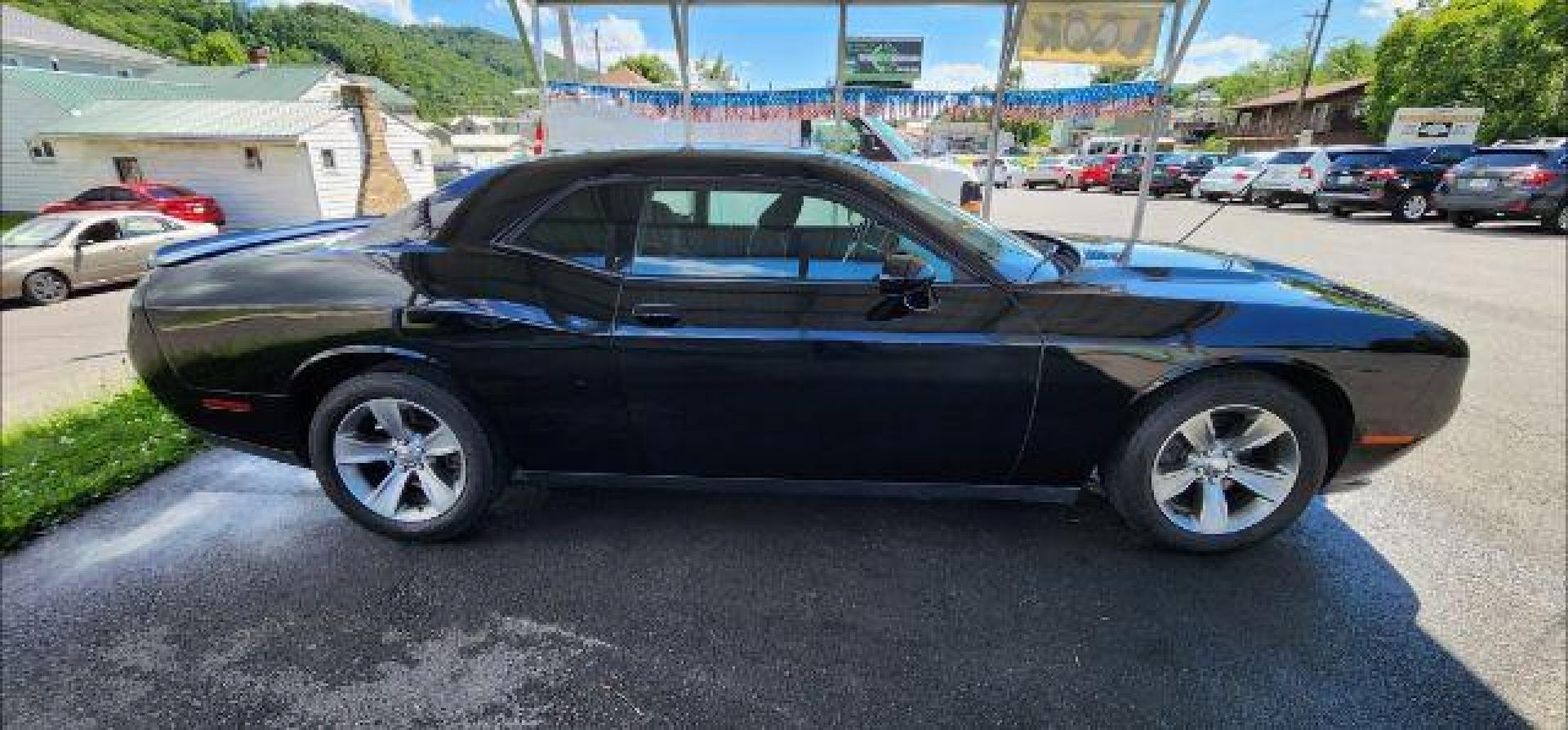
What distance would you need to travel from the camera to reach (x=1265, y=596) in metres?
2.58

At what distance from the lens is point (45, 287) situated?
39.5ft

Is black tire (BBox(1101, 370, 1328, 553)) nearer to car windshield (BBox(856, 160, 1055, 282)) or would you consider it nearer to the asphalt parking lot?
the asphalt parking lot

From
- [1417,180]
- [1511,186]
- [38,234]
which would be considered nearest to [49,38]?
[38,234]

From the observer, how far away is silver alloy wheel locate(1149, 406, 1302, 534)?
2619 mm

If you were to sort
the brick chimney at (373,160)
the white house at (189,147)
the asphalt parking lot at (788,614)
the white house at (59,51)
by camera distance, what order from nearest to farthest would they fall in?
the asphalt parking lot at (788,614)
the white house at (189,147)
the brick chimney at (373,160)
the white house at (59,51)

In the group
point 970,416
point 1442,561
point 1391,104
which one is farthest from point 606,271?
point 1391,104

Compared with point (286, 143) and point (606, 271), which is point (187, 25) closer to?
point (286, 143)

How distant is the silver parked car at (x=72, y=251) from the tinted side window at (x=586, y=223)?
12.6m

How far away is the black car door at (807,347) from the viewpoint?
2.54m

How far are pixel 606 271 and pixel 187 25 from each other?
9010 centimetres

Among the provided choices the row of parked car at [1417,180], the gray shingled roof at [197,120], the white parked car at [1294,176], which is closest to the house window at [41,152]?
the gray shingled roof at [197,120]

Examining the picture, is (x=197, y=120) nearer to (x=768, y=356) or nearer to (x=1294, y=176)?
(x=768, y=356)

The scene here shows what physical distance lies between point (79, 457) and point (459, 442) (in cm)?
275

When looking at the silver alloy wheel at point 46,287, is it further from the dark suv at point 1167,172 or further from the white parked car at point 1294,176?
the dark suv at point 1167,172
